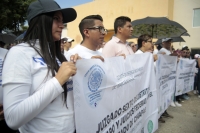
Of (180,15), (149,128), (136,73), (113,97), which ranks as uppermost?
(180,15)

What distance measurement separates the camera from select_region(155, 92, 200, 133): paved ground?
12.3ft

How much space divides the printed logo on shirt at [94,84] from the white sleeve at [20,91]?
0.47 m

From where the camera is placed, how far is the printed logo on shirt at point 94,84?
5.09 feet

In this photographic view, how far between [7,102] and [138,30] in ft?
17.8

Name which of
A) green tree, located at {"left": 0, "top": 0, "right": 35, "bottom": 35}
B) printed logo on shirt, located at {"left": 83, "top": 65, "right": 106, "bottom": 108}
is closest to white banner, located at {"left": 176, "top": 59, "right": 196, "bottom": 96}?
printed logo on shirt, located at {"left": 83, "top": 65, "right": 106, "bottom": 108}

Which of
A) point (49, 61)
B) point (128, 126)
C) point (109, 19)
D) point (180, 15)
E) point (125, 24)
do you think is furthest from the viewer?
point (109, 19)

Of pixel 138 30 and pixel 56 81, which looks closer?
pixel 56 81

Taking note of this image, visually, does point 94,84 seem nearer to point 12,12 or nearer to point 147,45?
point 147,45

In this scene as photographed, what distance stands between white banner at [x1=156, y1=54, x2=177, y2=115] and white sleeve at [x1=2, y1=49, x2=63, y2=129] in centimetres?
272

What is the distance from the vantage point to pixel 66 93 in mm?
1284

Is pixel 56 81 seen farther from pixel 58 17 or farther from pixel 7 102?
pixel 58 17

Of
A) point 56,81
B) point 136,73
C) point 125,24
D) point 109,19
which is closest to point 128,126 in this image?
point 136,73

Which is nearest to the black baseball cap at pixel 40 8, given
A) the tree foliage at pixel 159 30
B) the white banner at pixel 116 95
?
the white banner at pixel 116 95

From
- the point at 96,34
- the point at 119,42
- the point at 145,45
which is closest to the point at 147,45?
the point at 145,45
